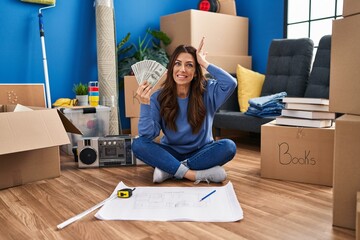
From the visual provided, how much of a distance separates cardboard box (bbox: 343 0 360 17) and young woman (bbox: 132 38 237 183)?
704 mm

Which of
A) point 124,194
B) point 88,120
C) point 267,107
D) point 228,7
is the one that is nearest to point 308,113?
point 267,107

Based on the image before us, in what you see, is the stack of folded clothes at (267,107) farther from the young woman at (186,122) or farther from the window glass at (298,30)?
the window glass at (298,30)

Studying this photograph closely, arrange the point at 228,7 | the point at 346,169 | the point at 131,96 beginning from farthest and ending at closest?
the point at 228,7 → the point at 131,96 → the point at 346,169

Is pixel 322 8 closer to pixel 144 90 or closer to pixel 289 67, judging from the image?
pixel 289 67

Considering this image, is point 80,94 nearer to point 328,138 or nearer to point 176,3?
point 176,3

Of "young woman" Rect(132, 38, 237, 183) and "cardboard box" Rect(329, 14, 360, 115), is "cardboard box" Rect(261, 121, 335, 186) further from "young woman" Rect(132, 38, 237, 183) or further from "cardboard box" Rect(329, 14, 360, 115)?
"cardboard box" Rect(329, 14, 360, 115)

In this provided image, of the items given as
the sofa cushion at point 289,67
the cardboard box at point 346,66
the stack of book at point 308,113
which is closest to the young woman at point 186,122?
the stack of book at point 308,113

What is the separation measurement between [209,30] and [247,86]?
31.6 inches

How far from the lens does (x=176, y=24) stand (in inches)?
141

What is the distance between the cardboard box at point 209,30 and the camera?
136 inches

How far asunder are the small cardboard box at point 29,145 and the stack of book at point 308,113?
1.24m

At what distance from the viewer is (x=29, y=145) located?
1.75 m

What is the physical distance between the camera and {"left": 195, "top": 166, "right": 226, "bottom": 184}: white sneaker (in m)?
1.84

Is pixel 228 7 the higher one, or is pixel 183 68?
pixel 228 7
